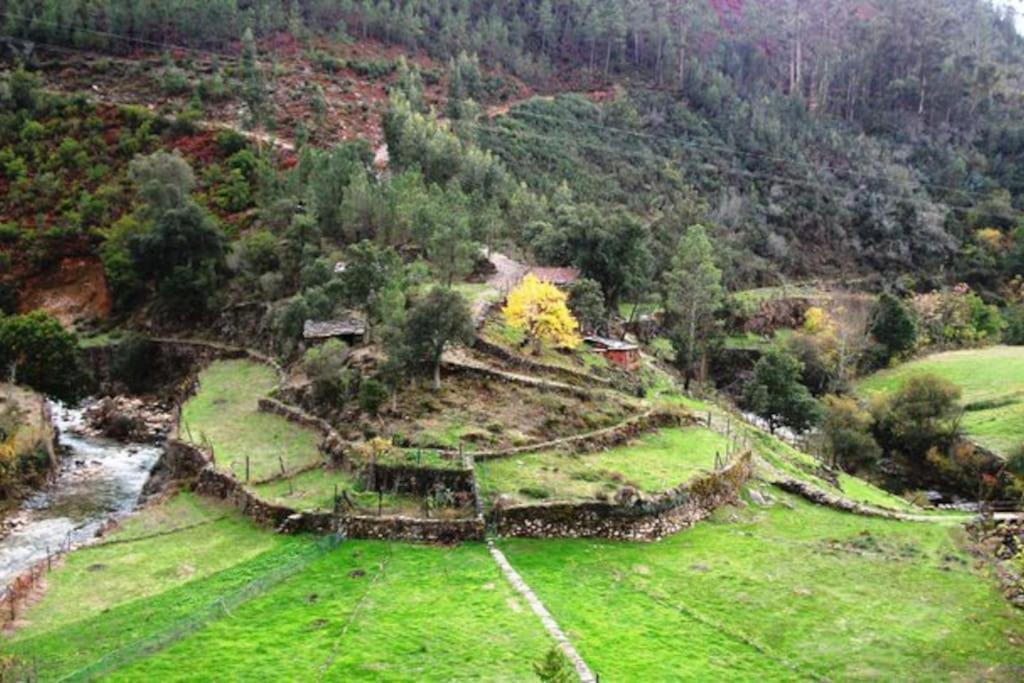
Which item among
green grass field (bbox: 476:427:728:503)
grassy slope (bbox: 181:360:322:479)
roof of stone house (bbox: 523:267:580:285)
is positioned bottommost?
grassy slope (bbox: 181:360:322:479)

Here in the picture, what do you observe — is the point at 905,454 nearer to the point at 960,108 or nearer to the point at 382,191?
the point at 382,191

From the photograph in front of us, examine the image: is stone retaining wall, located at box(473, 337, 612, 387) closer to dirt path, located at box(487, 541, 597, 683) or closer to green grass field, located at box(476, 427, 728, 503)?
green grass field, located at box(476, 427, 728, 503)

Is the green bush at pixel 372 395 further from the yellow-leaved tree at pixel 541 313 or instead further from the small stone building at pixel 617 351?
the small stone building at pixel 617 351

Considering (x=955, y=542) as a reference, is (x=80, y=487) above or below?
below

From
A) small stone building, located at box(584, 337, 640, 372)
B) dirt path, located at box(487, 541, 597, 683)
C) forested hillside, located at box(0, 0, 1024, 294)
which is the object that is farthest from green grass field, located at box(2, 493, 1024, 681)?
forested hillside, located at box(0, 0, 1024, 294)

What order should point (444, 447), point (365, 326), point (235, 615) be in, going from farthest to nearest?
1. point (365, 326)
2. point (444, 447)
3. point (235, 615)

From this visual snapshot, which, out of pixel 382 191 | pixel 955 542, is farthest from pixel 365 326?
pixel 955 542

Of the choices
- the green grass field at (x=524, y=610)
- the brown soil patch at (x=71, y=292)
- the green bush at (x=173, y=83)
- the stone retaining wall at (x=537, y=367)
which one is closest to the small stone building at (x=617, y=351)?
the stone retaining wall at (x=537, y=367)
